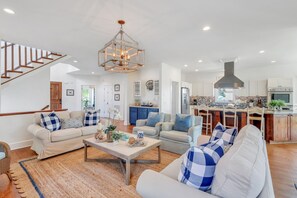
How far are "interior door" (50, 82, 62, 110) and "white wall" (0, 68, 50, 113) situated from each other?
2.78m

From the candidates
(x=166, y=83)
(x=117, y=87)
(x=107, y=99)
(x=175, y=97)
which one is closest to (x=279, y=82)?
(x=175, y=97)

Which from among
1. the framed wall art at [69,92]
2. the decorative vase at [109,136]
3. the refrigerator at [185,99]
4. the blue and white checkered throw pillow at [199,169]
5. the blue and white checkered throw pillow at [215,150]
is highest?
the framed wall art at [69,92]

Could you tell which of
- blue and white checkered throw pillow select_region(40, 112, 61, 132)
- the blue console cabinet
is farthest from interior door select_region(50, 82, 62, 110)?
blue and white checkered throw pillow select_region(40, 112, 61, 132)

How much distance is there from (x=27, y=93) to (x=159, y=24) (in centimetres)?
504

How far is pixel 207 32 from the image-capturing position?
124 inches

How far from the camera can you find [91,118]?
422 cm

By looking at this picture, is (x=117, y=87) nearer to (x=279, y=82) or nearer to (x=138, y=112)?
(x=138, y=112)

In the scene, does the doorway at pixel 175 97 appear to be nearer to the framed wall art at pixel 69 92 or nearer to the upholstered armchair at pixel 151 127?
the upholstered armchair at pixel 151 127

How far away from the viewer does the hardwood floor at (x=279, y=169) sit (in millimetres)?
Result: 2105

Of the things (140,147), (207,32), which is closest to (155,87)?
(207,32)

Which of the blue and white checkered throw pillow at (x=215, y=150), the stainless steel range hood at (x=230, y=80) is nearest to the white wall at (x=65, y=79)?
the stainless steel range hood at (x=230, y=80)

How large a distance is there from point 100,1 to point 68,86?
24.8 ft

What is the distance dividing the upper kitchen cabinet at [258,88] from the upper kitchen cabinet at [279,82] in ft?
1.08

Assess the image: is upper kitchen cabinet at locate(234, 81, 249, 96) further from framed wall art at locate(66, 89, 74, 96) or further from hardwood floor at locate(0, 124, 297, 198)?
framed wall art at locate(66, 89, 74, 96)
